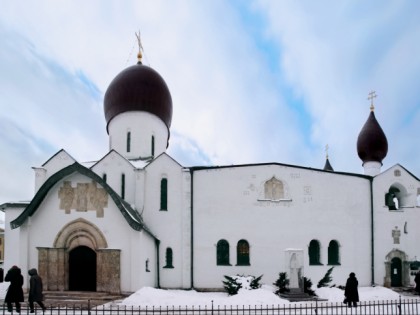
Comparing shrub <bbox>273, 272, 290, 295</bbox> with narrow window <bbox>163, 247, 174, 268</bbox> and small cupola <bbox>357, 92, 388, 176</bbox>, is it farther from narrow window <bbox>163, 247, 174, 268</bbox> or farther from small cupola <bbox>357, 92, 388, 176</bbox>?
small cupola <bbox>357, 92, 388, 176</bbox>

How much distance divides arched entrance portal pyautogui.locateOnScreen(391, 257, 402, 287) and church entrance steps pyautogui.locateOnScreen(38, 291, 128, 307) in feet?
44.5

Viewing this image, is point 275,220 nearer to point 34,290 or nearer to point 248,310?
point 248,310

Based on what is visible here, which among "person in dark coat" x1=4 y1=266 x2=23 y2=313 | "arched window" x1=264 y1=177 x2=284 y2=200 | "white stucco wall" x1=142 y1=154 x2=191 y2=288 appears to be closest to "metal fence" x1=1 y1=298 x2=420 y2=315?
→ "person in dark coat" x1=4 y1=266 x2=23 y2=313

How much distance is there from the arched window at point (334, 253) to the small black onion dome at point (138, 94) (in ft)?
37.7

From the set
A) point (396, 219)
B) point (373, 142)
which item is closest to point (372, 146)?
point (373, 142)

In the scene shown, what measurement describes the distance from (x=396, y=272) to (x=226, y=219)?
364 inches

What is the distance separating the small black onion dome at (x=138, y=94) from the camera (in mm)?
23828

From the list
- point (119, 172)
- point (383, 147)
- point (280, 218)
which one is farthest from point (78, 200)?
point (383, 147)

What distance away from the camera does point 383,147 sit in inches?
987

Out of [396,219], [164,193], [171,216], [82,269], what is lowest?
[82,269]

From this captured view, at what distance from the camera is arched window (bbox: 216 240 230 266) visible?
65.9ft

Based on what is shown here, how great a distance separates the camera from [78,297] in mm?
15812

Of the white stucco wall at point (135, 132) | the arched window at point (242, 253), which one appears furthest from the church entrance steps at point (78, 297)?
the white stucco wall at point (135, 132)

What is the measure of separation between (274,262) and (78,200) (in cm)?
948
